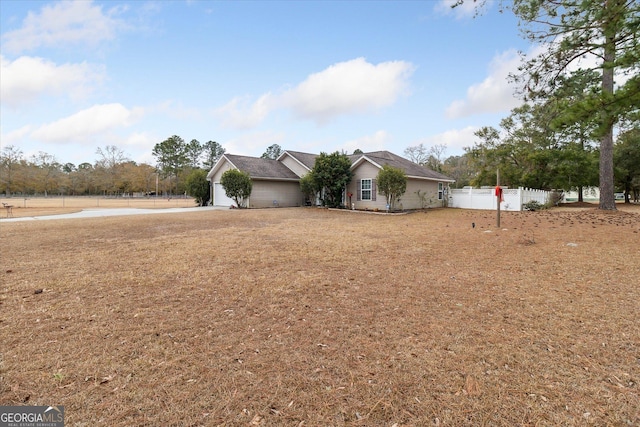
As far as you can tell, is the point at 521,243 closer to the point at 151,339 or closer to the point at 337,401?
the point at 337,401

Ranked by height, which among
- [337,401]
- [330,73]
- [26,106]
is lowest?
[337,401]

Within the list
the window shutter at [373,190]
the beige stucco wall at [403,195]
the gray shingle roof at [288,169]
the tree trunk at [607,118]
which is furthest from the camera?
the gray shingle roof at [288,169]

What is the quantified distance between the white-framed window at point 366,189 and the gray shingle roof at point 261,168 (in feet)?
18.6

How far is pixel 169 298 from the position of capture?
164 inches

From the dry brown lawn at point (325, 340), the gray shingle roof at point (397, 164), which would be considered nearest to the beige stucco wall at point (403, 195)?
the gray shingle roof at point (397, 164)

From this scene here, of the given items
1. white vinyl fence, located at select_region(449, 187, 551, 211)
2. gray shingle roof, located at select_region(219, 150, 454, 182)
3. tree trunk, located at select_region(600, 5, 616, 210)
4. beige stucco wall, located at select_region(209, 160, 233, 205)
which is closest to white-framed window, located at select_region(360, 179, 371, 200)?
gray shingle roof, located at select_region(219, 150, 454, 182)

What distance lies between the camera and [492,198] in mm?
19625

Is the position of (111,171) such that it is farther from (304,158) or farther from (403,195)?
(403,195)

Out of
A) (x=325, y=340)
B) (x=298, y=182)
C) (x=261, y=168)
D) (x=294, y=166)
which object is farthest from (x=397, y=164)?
(x=325, y=340)

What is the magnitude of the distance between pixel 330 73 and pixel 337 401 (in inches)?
805

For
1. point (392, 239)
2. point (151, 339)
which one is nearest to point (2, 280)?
point (151, 339)

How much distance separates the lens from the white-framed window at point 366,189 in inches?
790

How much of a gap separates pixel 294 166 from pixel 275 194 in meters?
3.27

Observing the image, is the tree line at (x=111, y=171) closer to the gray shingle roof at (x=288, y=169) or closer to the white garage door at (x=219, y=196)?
the white garage door at (x=219, y=196)
